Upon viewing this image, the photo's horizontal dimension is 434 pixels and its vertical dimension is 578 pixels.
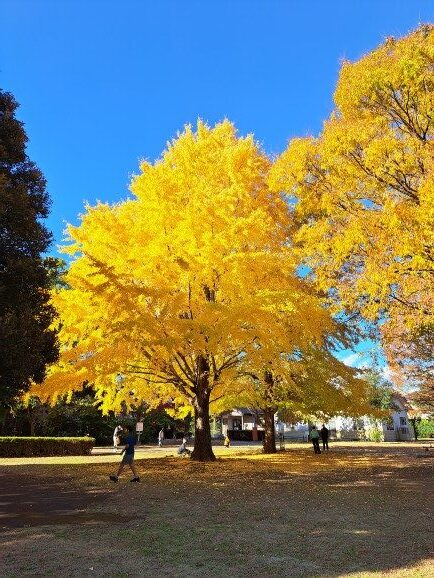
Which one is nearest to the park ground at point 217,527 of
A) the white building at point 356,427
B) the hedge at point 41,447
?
the hedge at point 41,447

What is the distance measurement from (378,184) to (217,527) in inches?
327

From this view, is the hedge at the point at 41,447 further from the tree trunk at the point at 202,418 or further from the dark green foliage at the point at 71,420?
the tree trunk at the point at 202,418

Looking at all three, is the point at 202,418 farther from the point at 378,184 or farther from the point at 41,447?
the point at 41,447

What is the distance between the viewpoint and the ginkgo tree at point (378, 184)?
10570mm

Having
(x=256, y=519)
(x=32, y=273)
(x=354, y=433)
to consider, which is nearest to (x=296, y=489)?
(x=256, y=519)

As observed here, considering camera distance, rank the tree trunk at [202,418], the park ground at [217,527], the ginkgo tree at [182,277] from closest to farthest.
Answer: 1. the park ground at [217,527]
2. the ginkgo tree at [182,277]
3. the tree trunk at [202,418]

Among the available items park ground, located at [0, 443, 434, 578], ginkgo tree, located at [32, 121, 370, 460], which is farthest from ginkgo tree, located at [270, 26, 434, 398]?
park ground, located at [0, 443, 434, 578]

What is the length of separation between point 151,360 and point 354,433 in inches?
1613

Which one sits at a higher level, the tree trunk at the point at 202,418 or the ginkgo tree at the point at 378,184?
the ginkgo tree at the point at 378,184

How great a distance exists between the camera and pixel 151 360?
1603 centimetres

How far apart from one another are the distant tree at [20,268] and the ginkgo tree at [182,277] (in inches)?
56.7

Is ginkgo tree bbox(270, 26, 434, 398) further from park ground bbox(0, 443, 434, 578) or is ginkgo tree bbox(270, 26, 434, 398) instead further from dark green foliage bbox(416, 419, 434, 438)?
dark green foliage bbox(416, 419, 434, 438)

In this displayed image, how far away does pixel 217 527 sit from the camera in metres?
7.35

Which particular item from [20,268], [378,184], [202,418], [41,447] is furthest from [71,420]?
[378,184]
